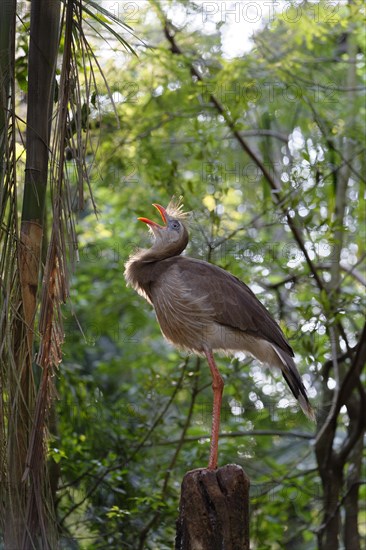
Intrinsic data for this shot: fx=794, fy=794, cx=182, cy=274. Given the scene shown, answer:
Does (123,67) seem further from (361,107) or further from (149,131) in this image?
(361,107)

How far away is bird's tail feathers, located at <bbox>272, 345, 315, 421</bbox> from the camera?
4.29m

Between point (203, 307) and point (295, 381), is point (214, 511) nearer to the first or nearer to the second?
point (295, 381)

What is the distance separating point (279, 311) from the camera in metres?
6.36

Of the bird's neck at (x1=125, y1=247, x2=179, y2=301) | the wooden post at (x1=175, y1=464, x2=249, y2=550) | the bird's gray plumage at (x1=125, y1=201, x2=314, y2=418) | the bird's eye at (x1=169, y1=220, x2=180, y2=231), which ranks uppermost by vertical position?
the bird's eye at (x1=169, y1=220, x2=180, y2=231)

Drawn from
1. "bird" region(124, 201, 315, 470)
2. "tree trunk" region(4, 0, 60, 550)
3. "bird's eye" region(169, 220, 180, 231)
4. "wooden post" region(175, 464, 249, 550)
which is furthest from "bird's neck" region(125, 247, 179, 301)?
"wooden post" region(175, 464, 249, 550)

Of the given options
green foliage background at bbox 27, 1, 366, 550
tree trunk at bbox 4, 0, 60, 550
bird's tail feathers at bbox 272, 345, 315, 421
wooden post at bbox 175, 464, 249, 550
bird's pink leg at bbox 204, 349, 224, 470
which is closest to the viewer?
tree trunk at bbox 4, 0, 60, 550

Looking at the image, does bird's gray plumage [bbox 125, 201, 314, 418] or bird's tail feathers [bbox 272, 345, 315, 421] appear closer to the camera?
Result: bird's tail feathers [bbox 272, 345, 315, 421]

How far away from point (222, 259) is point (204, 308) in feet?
5.68

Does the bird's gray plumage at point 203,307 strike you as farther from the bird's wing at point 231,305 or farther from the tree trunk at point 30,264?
the tree trunk at point 30,264

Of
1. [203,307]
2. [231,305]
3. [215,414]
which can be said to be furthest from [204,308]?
[215,414]

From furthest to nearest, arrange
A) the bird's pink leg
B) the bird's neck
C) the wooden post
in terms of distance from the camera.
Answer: the bird's neck < the bird's pink leg < the wooden post

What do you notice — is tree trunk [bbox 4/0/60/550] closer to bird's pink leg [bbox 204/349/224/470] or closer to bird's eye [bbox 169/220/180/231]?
bird's pink leg [bbox 204/349/224/470]

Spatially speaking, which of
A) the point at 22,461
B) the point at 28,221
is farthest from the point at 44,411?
the point at 28,221

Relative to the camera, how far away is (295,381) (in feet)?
14.2
